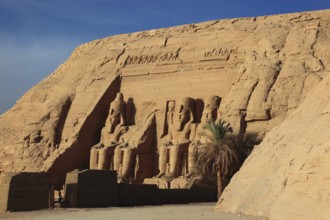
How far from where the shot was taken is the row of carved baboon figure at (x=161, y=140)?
28.9 m

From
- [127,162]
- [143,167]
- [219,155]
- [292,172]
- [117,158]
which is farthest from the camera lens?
[117,158]

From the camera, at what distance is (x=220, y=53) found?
31.4 meters

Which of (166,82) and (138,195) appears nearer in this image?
(138,195)

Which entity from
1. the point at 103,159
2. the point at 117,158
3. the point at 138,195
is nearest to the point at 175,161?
the point at 117,158

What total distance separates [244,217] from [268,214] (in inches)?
33.2

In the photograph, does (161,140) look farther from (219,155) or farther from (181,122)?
(219,155)

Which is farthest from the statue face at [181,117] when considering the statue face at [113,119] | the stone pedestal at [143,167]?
the statue face at [113,119]

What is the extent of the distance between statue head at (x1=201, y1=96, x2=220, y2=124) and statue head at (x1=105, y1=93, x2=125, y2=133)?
557 cm

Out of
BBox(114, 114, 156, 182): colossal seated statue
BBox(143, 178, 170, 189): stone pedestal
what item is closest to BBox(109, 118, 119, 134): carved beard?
BBox(114, 114, 156, 182): colossal seated statue

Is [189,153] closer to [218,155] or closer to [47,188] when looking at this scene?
[218,155]

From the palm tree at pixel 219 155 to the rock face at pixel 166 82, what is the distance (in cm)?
282

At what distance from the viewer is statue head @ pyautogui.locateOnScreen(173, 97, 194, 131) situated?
30516mm

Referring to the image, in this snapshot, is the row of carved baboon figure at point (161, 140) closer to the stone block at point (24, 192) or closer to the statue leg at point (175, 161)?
the statue leg at point (175, 161)

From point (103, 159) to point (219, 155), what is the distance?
927 centimetres
